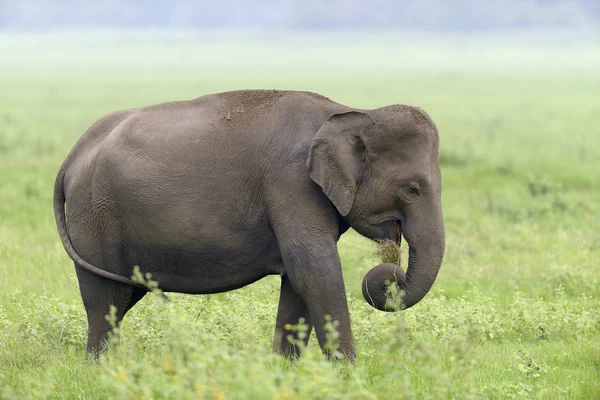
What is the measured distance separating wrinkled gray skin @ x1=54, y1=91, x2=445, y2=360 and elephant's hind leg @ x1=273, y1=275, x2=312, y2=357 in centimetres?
19

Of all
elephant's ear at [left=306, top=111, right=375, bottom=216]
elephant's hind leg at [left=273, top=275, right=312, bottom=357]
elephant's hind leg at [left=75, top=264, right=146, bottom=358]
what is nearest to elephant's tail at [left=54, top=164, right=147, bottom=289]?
elephant's hind leg at [left=75, top=264, right=146, bottom=358]

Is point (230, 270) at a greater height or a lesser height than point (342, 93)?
greater

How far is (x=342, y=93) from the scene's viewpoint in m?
66.5

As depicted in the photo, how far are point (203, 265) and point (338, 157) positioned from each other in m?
1.30

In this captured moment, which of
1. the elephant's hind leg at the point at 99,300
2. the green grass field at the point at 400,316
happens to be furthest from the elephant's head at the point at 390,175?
the elephant's hind leg at the point at 99,300

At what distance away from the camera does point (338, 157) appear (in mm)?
7270

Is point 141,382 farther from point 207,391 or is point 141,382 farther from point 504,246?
point 504,246

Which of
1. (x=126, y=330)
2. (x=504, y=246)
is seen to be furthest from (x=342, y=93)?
(x=126, y=330)

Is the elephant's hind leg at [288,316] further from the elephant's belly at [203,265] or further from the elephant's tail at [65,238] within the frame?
the elephant's tail at [65,238]

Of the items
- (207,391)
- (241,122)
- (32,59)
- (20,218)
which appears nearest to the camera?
(207,391)

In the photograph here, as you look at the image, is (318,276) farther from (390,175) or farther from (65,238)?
(65,238)

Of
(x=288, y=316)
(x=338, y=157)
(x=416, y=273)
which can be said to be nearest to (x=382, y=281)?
(x=416, y=273)

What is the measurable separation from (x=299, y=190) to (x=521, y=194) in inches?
472

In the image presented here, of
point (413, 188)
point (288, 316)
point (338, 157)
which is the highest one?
point (338, 157)
